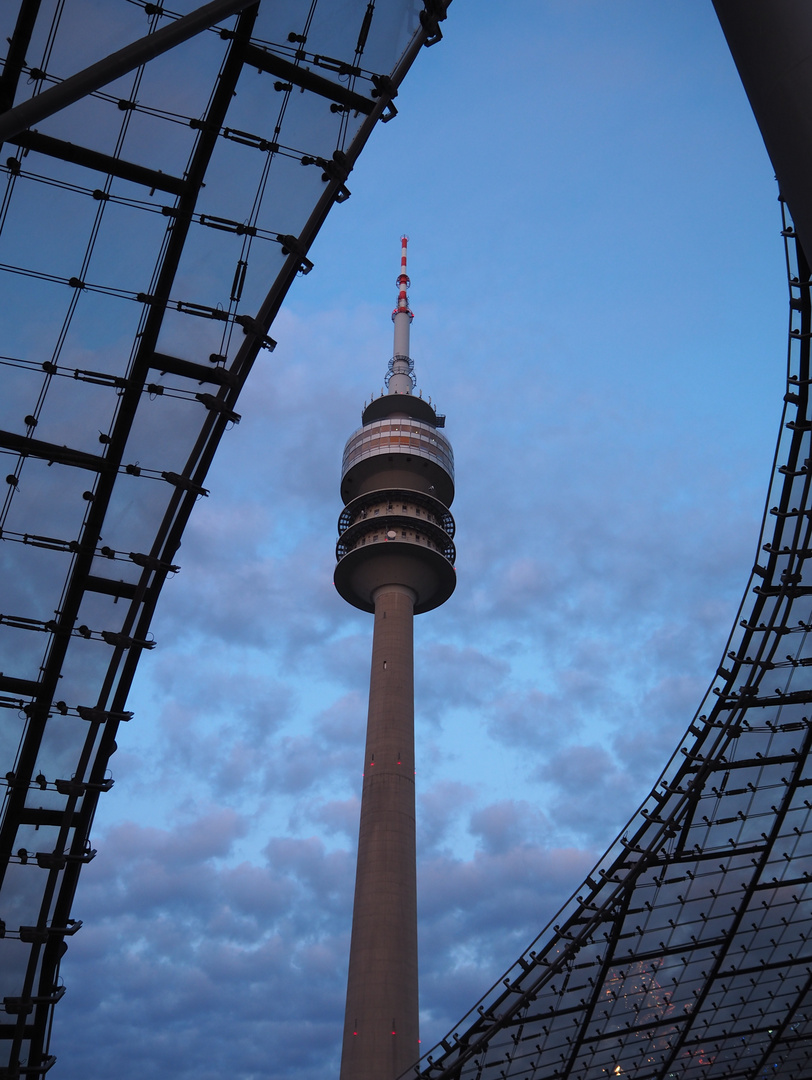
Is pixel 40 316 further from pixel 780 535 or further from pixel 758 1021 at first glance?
pixel 758 1021

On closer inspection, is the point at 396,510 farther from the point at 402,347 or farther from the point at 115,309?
the point at 115,309

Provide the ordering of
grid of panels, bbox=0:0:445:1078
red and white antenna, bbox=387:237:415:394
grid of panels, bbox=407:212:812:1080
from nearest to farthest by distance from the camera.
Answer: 1. grid of panels, bbox=0:0:445:1078
2. grid of panels, bbox=407:212:812:1080
3. red and white antenna, bbox=387:237:415:394

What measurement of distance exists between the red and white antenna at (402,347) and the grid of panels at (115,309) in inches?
2712

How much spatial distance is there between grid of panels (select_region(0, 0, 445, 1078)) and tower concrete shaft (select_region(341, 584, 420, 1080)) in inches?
1448

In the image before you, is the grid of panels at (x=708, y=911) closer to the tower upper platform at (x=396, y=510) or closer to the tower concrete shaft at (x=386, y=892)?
the tower concrete shaft at (x=386, y=892)

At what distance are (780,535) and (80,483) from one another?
21.7 m

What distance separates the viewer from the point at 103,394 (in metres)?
21.6

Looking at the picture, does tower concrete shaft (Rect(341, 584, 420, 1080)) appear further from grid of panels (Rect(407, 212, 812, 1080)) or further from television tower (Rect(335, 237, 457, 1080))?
grid of panels (Rect(407, 212, 812, 1080))

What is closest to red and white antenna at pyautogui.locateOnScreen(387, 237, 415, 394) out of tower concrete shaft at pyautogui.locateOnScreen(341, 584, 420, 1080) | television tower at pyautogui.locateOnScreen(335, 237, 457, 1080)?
television tower at pyautogui.locateOnScreen(335, 237, 457, 1080)

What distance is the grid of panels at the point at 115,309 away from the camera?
1931 centimetres

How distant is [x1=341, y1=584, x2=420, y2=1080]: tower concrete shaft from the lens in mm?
56594

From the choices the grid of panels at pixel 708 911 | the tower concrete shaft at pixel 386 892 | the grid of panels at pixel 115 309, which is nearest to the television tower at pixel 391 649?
the tower concrete shaft at pixel 386 892

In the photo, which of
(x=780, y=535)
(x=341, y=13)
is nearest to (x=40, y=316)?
(x=341, y=13)

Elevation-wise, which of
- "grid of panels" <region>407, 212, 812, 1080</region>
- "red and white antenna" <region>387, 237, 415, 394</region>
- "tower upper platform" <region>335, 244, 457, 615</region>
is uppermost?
"red and white antenna" <region>387, 237, 415, 394</region>
